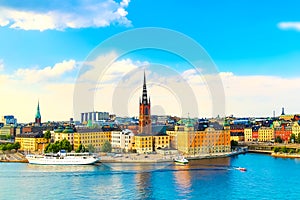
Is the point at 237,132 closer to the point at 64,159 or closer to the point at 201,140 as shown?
the point at 201,140

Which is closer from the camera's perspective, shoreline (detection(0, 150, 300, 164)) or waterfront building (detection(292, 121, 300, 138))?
shoreline (detection(0, 150, 300, 164))

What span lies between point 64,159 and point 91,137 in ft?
13.4

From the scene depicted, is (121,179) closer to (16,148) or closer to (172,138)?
(172,138)

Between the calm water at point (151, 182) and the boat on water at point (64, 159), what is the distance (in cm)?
74

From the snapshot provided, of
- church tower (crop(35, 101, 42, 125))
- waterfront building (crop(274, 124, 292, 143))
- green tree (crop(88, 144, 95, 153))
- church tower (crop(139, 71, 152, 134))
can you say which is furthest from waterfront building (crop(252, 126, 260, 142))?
church tower (crop(35, 101, 42, 125))

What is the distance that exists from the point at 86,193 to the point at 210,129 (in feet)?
30.5

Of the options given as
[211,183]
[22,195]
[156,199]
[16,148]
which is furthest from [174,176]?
[16,148]

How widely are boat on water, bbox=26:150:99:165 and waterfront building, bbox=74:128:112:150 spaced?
326 cm

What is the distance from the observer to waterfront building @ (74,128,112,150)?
1780 cm

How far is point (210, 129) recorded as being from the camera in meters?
17.1

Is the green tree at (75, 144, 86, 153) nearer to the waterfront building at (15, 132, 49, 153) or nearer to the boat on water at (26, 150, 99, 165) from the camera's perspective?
the boat on water at (26, 150, 99, 165)

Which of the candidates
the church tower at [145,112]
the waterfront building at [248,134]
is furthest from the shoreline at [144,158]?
the waterfront building at [248,134]

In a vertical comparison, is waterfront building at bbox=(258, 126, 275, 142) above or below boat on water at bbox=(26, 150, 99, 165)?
above

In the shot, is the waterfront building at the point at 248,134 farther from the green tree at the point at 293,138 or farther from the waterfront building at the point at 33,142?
the waterfront building at the point at 33,142
